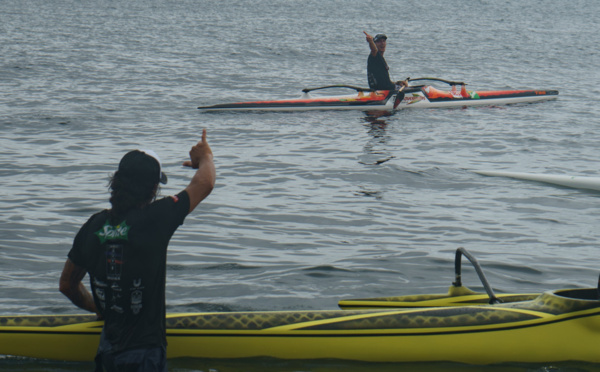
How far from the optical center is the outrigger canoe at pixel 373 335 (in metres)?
5.31

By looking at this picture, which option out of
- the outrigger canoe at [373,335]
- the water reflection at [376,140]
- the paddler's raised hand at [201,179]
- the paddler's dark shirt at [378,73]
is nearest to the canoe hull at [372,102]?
the paddler's dark shirt at [378,73]

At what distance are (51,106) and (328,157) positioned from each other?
8.58 meters

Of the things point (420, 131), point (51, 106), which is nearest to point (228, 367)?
point (420, 131)

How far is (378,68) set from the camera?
18.1 meters

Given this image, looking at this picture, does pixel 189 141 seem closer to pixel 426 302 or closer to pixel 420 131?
pixel 420 131

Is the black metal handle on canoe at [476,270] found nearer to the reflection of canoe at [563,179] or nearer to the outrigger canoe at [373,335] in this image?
the outrigger canoe at [373,335]

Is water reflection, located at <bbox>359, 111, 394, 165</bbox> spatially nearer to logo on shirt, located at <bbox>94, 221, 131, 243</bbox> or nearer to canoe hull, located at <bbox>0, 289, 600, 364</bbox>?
canoe hull, located at <bbox>0, 289, 600, 364</bbox>

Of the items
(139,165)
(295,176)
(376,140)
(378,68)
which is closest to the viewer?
(139,165)

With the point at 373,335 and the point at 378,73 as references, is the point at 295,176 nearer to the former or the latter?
the point at 378,73

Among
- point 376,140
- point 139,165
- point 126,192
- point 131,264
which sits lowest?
point 376,140

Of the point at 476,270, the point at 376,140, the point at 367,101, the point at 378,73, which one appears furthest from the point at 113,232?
the point at 367,101

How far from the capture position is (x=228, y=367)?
17.8ft

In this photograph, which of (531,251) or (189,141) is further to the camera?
(189,141)

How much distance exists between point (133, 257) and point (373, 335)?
1.90 m
